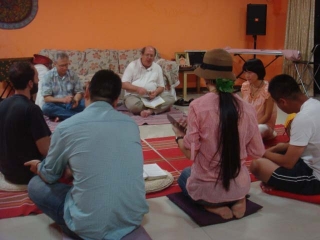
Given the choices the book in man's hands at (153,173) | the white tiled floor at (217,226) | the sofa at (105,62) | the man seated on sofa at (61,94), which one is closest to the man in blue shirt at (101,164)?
the white tiled floor at (217,226)

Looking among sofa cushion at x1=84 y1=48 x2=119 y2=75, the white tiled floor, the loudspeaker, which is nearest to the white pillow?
sofa cushion at x1=84 y1=48 x2=119 y2=75

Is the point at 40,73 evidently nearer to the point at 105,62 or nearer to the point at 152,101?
the point at 105,62

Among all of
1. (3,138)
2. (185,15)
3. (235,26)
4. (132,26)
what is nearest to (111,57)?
(132,26)

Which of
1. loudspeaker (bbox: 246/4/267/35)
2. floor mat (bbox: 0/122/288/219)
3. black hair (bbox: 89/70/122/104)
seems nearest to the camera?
black hair (bbox: 89/70/122/104)

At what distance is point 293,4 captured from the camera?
257 inches

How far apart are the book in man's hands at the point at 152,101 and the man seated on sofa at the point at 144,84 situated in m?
0.04

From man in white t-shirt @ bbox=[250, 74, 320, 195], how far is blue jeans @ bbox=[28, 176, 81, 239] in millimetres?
1352

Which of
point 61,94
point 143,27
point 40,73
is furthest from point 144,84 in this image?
point 143,27

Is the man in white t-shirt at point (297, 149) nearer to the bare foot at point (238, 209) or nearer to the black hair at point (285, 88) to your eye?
the black hair at point (285, 88)

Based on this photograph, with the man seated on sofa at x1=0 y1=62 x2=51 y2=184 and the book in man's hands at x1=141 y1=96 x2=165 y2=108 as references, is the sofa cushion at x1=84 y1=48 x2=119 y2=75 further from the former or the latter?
the man seated on sofa at x1=0 y1=62 x2=51 y2=184

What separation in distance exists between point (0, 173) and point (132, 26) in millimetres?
4220

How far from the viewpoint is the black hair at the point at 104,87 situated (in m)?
1.70

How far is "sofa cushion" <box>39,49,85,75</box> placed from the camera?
5.61 metres

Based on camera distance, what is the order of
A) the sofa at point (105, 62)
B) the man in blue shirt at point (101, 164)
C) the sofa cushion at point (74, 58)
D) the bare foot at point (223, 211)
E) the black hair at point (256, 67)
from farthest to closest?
1. the sofa cushion at point (74, 58)
2. the sofa at point (105, 62)
3. the black hair at point (256, 67)
4. the bare foot at point (223, 211)
5. the man in blue shirt at point (101, 164)
